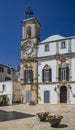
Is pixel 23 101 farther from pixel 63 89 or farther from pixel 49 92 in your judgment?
pixel 63 89

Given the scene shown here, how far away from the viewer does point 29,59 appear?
3788cm

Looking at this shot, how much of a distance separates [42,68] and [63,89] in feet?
16.5

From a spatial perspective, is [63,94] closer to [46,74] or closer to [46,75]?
[46,75]

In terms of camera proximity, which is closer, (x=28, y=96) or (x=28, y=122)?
(x=28, y=122)

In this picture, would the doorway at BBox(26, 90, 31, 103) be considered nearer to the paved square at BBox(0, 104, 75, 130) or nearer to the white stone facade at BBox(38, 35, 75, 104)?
the white stone facade at BBox(38, 35, 75, 104)

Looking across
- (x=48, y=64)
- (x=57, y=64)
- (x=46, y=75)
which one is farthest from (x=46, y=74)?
(x=57, y=64)

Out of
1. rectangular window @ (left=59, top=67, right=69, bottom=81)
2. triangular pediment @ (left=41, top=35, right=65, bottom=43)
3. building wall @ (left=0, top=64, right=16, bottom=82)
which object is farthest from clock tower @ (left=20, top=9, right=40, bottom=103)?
building wall @ (left=0, top=64, right=16, bottom=82)

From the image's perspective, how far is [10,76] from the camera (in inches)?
2094

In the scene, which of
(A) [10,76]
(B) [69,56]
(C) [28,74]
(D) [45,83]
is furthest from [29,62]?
(A) [10,76]

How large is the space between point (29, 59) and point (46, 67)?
3.55 m

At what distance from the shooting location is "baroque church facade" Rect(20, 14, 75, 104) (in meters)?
34.4

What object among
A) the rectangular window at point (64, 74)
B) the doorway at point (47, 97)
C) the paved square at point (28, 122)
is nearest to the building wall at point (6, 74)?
the doorway at point (47, 97)

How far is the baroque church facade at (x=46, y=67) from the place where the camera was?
34438 millimetres

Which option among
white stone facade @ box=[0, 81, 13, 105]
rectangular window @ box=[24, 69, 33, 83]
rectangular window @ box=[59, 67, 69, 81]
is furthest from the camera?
rectangular window @ box=[24, 69, 33, 83]
